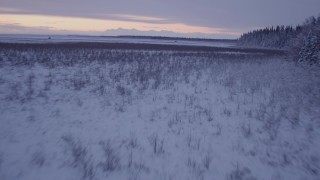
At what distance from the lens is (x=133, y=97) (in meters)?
9.44

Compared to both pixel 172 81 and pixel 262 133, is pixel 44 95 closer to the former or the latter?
pixel 172 81

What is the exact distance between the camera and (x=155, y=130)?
21.3 ft

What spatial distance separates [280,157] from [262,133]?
1175 millimetres

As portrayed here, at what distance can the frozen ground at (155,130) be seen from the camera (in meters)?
4.79

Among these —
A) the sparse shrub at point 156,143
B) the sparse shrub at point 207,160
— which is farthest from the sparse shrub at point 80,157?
the sparse shrub at point 207,160

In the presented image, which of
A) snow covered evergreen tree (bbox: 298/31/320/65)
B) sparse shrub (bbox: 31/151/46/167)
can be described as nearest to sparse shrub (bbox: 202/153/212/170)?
sparse shrub (bbox: 31/151/46/167)

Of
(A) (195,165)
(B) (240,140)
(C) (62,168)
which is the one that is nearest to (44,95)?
(C) (62,168)

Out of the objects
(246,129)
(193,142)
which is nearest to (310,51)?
(246,129)

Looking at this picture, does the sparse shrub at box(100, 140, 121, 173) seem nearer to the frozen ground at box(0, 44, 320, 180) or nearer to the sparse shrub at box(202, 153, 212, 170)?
the frozen ground at box(0, 44, 320, 180)

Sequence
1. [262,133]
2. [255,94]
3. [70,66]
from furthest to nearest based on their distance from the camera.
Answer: [70,66], [255,94], [262,133]

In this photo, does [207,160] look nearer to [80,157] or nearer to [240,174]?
[240,174]

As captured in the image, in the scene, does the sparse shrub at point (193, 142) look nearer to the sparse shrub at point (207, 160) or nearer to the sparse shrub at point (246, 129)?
the sparse shrub at point (207, 160)

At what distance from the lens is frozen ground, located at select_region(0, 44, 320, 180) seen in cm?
479

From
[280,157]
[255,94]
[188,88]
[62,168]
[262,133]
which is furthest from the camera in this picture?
[188,88]
